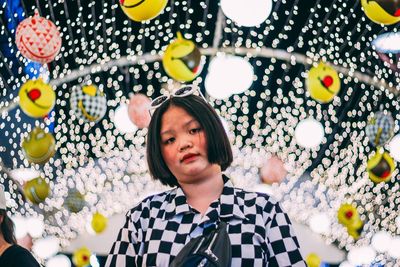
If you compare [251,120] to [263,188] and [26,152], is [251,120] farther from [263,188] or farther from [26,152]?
[26,152]

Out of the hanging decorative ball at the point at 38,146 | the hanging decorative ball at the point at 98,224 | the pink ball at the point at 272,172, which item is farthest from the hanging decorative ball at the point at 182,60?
the pink ball at the point at 272,172

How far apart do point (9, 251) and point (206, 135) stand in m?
1.09

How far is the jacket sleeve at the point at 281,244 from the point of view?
1858 mm

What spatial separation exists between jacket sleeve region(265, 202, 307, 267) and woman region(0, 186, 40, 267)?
105 centimetres

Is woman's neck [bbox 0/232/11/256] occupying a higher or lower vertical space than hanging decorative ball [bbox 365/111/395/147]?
higher

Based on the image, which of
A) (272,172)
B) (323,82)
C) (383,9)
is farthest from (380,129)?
(272,172)

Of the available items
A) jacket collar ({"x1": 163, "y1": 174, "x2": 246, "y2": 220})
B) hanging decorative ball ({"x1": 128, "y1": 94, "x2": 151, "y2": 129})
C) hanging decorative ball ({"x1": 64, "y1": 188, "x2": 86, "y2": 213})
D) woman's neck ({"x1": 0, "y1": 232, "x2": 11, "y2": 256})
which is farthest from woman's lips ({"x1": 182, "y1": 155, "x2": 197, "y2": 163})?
hanging decorative ball ({"x1": 64, "y1": 188, "x2": 86, "y2": 213})

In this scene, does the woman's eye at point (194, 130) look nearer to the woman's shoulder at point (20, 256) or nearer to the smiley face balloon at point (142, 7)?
the woman's shoulder at point (20, 256)

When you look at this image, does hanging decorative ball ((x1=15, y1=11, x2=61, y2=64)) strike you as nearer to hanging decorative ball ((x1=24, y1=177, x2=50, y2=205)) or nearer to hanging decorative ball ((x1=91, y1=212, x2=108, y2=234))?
hanging decorative ball ((x1=24, y1=177, x2=50, y2=205))

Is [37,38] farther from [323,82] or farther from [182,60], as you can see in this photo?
[323,82]

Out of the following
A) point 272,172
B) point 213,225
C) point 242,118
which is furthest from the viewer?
point 272,172

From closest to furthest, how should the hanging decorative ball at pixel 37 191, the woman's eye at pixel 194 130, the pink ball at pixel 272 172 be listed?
the woman's eye at pixel 194 130
the hanging decorative ball at pixel 37 191
the pink ball at pixel 272 172

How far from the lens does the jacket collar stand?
6.22 ft

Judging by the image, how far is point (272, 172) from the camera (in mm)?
11602
